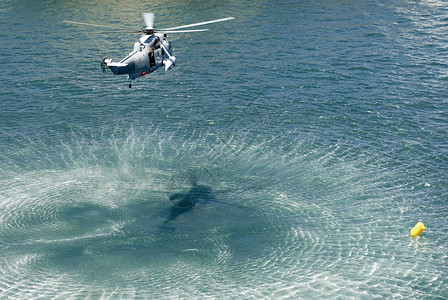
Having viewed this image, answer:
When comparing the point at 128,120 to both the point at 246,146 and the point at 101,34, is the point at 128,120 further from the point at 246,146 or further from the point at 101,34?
the point at 101,34

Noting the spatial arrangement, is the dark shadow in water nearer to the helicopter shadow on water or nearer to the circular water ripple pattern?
the helicopter shadow on water

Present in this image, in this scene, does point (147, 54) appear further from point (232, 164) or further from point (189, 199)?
point (232, 164)

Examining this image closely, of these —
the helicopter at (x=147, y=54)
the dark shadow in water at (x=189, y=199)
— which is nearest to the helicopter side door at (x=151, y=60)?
the helicopter at (x=147, y=54)

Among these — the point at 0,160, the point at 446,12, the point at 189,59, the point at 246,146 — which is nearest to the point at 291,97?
the point at 246,146

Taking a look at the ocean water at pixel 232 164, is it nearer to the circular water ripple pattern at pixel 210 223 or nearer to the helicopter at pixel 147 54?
the circular water ripple pattern at pixel 210 223

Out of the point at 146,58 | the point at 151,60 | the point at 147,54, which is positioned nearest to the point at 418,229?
the point at 151,60

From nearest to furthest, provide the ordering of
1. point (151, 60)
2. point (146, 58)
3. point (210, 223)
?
point (146, 58)
point (151, 60)
point (210, 223)

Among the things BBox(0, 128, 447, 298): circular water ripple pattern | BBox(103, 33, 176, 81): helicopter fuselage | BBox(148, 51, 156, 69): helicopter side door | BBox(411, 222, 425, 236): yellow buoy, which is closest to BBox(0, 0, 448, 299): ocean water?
BBox(0, 128, 447, 298): circular water ripple pattern
